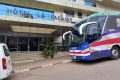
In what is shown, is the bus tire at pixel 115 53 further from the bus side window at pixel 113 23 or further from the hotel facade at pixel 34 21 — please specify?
the hotel facade at pixel 34 21

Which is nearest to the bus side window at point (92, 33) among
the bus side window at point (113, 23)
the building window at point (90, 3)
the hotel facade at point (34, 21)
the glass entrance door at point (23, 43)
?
the bus side window at point (113, 23)

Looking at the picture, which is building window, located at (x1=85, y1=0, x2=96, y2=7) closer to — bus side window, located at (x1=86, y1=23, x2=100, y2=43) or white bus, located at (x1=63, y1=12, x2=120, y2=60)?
white bus, located at (x1=63, y1=12, x2=120, y2=60)

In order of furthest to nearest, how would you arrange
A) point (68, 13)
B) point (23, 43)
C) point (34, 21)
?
point (68, 13), point (23, 43), point (34, 21)

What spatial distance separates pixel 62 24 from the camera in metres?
26.7

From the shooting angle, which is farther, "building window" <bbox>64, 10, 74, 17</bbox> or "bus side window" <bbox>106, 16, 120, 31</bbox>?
"building window" <bbox>64, 10, 74, 17</bbox>

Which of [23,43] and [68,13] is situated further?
[68,13]

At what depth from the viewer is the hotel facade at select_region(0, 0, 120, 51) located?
24125 millimetres

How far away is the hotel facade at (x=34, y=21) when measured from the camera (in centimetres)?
2412

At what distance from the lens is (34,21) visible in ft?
79.6

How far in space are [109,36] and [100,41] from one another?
938 mm

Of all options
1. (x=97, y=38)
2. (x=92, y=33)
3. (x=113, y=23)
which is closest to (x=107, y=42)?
(x=97, y=38)

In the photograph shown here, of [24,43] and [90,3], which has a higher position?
[90,3]

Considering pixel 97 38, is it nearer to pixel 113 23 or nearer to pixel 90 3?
pixel 113 23

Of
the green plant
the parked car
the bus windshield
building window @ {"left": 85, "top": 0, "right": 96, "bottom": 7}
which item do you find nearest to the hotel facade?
the green plant
